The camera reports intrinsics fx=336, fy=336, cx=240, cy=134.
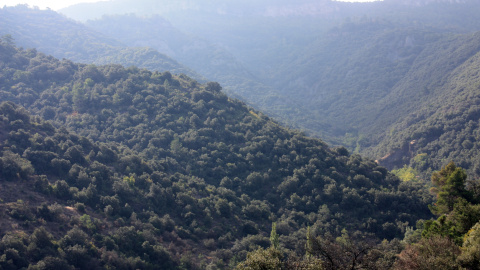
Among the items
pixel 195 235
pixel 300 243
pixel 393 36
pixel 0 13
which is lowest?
pixel 195 235

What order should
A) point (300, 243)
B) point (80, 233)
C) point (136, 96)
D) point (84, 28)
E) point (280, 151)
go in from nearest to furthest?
1. point (80, 233)
2. point (300, 243)
3. point (280, 151)
4. point (136, 96)
5. point (84, 28)

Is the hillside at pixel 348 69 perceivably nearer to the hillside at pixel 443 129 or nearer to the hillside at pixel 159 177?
the hillside at pixel 443 129

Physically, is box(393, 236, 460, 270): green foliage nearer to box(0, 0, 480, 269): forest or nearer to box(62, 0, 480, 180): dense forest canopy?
box(0, 0, 480, 269): forest

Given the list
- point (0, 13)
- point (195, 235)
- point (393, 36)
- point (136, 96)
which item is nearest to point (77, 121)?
point (136, 96)

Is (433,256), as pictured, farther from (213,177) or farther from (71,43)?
(71,43)

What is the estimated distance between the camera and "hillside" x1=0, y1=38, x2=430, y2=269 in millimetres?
28641

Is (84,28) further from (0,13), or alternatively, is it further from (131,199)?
(131,199)

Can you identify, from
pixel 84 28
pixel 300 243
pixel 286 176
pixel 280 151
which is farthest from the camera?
pixel 84 28

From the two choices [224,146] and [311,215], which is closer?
[311,215]

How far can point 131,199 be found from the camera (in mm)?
35688

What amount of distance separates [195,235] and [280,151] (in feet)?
71.0

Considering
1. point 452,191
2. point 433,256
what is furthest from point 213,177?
point 433,256

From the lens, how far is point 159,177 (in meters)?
41.2

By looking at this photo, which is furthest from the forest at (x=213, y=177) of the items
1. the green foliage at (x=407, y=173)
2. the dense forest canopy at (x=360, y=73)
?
the dense forest canopy at (x=360, y=73)
